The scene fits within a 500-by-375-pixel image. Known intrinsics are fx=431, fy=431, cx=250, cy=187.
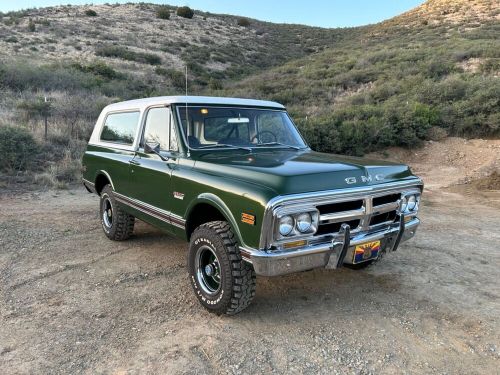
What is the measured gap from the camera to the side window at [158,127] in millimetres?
4479

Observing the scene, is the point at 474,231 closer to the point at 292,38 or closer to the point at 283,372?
the point at 283,372

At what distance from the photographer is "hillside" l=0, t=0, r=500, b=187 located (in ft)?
45.5

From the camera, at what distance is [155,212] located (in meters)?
4.61

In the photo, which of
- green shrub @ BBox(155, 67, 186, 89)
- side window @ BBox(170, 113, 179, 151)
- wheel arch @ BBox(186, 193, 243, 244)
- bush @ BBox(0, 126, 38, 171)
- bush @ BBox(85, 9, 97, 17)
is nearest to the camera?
wheel arch @ BBox(186, 193, 243, 244)

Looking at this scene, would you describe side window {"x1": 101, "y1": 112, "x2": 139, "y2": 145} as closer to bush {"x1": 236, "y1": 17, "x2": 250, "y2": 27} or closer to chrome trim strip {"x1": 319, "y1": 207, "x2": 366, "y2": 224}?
chrome trim strip {"x1": 319, "y1": 207, "x2": 366, "y2": 224}

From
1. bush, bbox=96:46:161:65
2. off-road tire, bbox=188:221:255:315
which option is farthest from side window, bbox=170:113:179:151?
bush, bbox=96:46:161:65

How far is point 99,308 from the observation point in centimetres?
399

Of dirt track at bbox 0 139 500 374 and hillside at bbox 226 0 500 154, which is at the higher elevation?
hillside at bbox 226 0 500 154

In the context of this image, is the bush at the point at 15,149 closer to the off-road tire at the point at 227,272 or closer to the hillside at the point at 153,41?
the off-road tire at the point at 227,272

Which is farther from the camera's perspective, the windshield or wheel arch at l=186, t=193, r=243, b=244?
the windshield

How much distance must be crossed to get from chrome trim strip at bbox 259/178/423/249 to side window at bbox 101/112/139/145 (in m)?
2.62

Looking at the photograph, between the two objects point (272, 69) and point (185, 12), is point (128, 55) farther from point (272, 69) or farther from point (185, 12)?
point (185, 12)

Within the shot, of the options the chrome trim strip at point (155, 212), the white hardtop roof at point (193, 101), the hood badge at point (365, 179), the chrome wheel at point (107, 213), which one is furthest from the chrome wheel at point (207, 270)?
the chrome wheel at point (107, 213)

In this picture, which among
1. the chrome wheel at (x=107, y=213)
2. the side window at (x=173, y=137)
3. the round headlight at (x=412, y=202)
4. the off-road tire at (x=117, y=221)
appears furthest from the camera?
the chrome wheel at (x=107, y=213)
